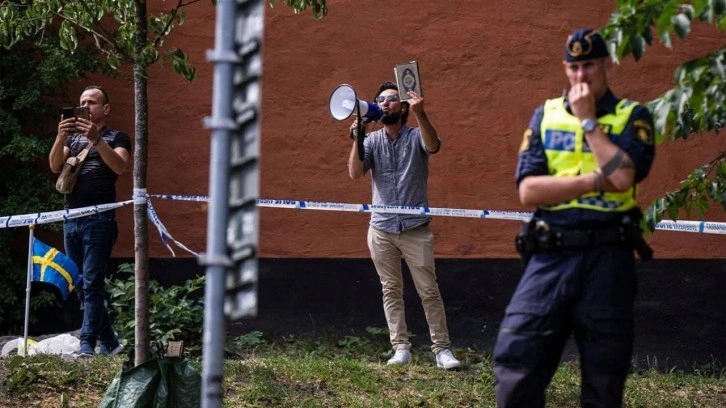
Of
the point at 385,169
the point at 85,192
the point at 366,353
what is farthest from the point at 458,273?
the point at 85,192

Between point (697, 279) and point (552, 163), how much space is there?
502 cm

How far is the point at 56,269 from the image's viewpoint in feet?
27.2

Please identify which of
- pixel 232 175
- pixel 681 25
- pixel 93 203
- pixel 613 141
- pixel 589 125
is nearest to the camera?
pixel 232 175

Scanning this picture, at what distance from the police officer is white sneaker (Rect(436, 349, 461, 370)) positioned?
3.23m

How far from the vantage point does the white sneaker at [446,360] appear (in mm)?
8031

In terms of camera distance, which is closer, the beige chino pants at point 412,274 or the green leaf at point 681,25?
the green leaf at point 681,25

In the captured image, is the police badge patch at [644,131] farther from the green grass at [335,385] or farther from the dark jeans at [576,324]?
the green grass at [335,385]

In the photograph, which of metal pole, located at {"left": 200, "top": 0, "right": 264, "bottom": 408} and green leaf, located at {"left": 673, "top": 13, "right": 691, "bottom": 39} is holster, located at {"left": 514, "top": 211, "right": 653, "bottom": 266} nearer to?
green leaf, located at {"left": 673, "top": 13, "right": 691, "bottom": 39}

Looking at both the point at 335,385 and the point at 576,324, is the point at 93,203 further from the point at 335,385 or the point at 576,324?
the point at 576,324

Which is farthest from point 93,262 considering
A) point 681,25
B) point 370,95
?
point 681,25

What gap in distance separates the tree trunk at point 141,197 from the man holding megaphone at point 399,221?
160cm

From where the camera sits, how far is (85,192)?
8.26 m

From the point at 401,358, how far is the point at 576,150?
3.67 meters

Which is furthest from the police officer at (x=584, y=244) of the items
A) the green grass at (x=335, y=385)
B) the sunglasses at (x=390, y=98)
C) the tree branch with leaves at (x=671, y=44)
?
the sunglasses at (x=390, y=98)
